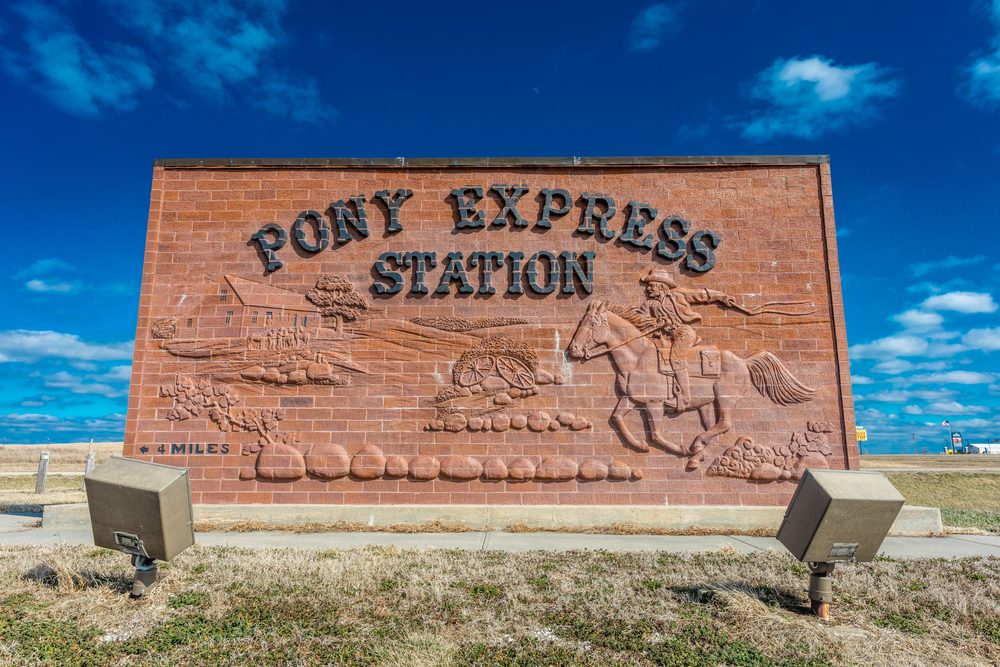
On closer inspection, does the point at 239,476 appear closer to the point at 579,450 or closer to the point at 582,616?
the point at 579,450

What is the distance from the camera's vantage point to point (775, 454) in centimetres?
1061

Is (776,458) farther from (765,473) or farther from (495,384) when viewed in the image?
(495,384)

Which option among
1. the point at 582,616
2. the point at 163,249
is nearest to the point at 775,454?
the point at 582,616

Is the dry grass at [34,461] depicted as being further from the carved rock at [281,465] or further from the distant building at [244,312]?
the carved rock at [281,465]

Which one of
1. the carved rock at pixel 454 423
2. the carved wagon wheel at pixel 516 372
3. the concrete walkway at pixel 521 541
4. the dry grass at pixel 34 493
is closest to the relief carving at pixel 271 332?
the carved rock at pixel 454 423

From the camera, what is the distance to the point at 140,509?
5.47 meters

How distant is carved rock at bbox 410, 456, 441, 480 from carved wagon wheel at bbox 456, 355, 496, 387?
1.41 m

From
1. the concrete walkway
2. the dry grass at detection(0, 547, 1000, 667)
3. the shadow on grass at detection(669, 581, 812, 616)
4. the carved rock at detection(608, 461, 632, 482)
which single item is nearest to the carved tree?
the concrete walkway

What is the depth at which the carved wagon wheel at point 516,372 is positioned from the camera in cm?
1076

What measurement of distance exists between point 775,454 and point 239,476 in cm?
920

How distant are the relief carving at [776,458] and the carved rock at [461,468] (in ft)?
13.1

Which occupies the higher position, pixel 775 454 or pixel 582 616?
pixel 775 454

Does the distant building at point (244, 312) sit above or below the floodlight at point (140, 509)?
above

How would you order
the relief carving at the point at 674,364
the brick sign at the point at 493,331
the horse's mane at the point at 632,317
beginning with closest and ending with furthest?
the brick sign at the point at 493,331
the relief carving at the point at 674,364
the horse's mane at the point at 632,317
